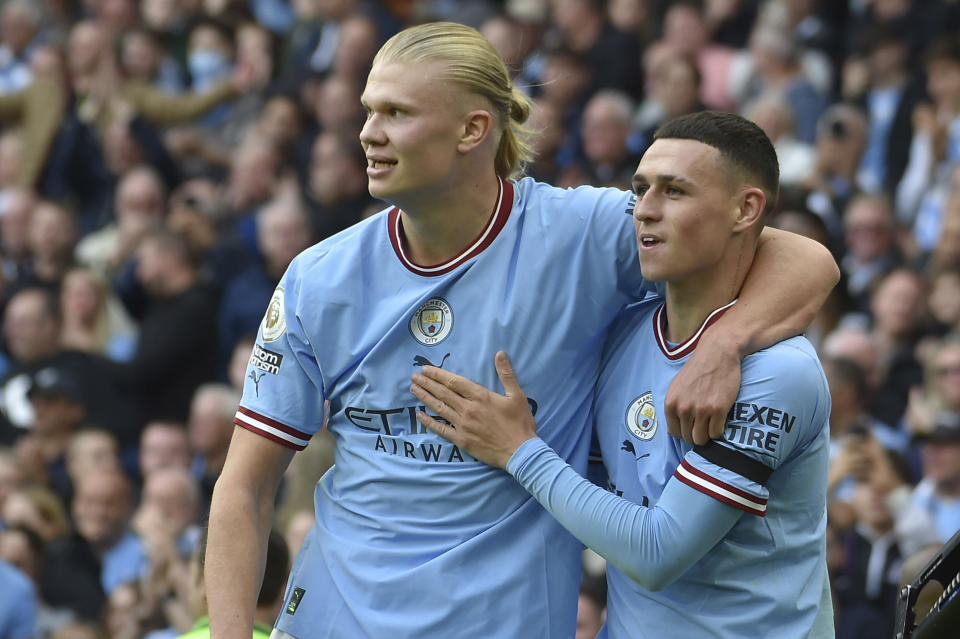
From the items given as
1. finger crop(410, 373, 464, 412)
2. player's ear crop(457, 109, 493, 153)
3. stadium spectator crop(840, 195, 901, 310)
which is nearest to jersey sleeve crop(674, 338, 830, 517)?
finger crop(410, 373, 464, 412)

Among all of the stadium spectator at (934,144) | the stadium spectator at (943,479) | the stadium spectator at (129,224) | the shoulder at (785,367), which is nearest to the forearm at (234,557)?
the shoulder at (785,367)

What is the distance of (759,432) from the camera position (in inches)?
121

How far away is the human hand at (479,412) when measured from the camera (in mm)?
3258

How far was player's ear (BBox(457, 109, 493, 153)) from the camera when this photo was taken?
3.37 m

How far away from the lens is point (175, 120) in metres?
11.7

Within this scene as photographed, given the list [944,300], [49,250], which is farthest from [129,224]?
[944,300]

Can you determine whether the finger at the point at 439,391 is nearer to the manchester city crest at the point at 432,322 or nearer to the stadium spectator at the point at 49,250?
the manchester city crest at the point at 432,322

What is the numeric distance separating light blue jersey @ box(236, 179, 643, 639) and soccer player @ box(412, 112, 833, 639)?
0.25 feet

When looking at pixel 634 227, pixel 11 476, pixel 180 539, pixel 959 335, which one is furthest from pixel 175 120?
pixel 634 227

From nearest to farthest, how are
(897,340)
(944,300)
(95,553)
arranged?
(944,300) < (897,340) < (95,553)

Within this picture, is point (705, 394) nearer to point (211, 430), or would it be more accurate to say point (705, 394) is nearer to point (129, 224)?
point (211, 430)

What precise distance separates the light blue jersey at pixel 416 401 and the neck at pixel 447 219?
3cm

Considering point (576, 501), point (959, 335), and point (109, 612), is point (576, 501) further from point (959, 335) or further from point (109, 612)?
point (109, 612)

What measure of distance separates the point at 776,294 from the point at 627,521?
59 cm
